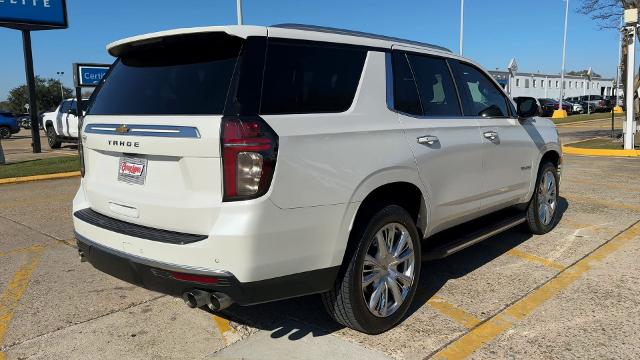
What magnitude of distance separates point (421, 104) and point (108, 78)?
220 cm

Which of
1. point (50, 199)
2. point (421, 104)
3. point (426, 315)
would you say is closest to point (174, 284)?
point (426, 315)

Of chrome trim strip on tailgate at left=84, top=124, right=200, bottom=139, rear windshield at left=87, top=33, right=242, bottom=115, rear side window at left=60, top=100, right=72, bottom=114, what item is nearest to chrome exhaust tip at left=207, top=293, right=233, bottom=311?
chrome trim strip on tailgate at left=84, top=124, right=200, bottom=139

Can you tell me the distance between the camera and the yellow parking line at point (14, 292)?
366cm

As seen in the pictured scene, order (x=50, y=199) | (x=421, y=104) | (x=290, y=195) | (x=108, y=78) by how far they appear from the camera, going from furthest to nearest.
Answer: (x=50, y=199), (x=421, y=104), (x=108, y=78), (x=290, y=195)

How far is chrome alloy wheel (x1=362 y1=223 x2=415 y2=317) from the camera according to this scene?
3.31 metres

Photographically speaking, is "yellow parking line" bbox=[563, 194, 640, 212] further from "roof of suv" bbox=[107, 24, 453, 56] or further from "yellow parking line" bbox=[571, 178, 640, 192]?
"roof of suv" bbox=[107, 24, 453, 56]

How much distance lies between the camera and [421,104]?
150 inches

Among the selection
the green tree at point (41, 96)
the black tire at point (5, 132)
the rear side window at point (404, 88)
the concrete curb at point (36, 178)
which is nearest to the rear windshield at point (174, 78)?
the rear side window at point (404, 88)

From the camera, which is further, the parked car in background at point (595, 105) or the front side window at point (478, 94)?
the parked car in background at point (595, 105)

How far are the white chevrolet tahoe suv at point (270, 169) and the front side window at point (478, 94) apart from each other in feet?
1.72

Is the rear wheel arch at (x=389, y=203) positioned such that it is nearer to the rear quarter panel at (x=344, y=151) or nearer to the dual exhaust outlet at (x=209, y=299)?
the rear quarter panel at (x=344, y=151)

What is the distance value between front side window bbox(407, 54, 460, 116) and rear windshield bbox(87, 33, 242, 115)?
1571 mm

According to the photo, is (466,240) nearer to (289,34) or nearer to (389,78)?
(389,78)

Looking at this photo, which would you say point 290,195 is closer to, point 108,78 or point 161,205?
point 161,205
